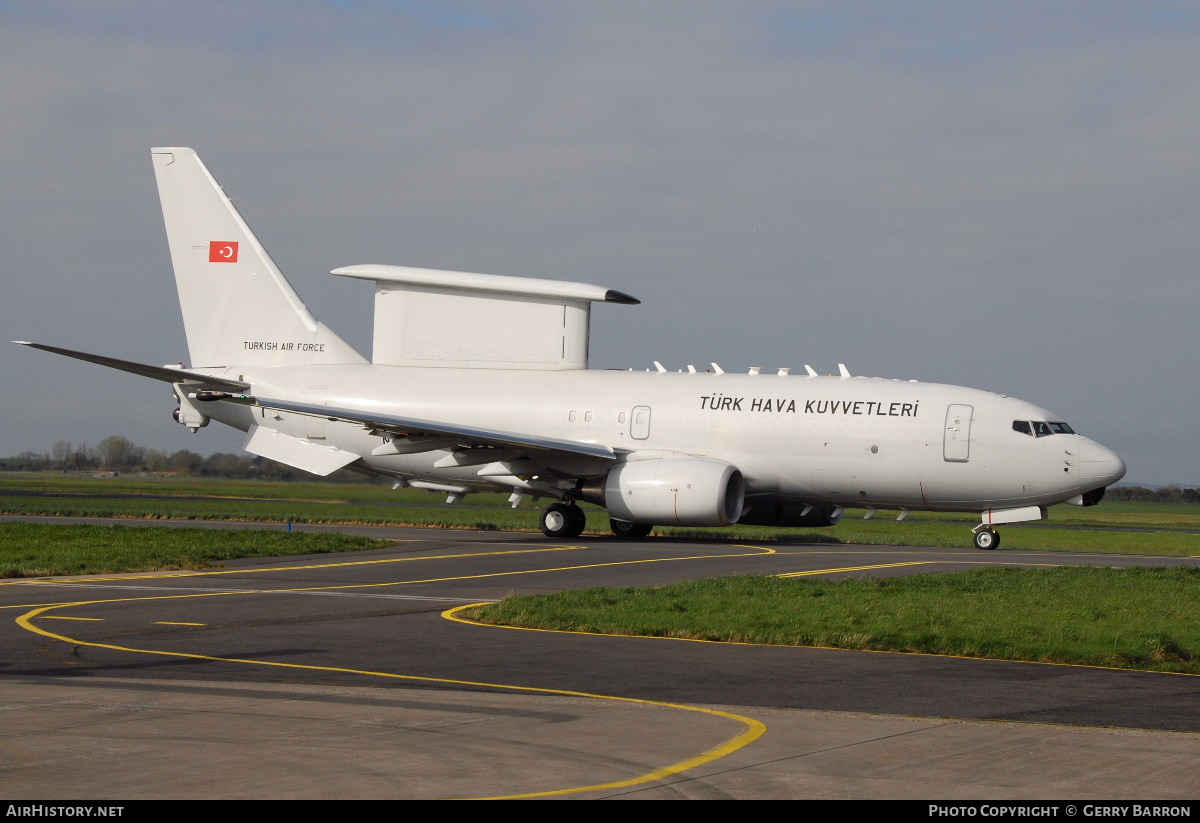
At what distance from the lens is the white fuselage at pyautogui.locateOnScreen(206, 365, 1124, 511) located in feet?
110

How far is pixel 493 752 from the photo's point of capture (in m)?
9.08

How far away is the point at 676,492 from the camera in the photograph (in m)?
33.9

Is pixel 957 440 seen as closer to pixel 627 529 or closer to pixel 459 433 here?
pixel 627 529

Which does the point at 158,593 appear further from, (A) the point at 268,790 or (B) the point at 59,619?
(A) the point at 268,790

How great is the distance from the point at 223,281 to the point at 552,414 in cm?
1245

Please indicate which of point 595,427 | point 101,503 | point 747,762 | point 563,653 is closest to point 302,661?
point 563,653

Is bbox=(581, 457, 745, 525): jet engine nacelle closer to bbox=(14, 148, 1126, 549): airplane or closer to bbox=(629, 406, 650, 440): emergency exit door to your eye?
bbox=(14, 148, 1126, 549): airplane

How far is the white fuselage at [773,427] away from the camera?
3359 cm

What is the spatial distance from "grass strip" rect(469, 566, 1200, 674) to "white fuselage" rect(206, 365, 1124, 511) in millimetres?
10905

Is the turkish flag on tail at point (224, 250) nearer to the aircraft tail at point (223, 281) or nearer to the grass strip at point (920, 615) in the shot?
the aircraft tail at point (223, 281)

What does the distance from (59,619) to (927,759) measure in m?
12.2

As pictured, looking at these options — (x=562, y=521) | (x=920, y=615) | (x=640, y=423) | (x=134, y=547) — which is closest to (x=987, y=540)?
(x=640, y=423)

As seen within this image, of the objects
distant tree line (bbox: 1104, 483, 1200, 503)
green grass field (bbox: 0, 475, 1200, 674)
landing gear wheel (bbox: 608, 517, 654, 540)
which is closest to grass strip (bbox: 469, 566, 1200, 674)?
green grass field (bbox: 0, 475, 1200, 674)

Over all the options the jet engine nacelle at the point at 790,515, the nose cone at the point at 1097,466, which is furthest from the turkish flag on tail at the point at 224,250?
the nose cone at the point at 1097,466
